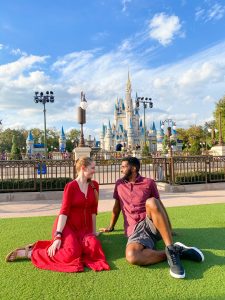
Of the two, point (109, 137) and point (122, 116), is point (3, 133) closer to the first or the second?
point (109, 137)

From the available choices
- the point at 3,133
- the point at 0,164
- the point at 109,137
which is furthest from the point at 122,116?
the point at 0,164

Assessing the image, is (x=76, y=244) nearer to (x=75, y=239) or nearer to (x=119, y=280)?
(x=75, y=239)

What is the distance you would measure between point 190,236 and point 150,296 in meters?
2.11

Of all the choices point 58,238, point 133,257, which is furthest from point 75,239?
point 133,257

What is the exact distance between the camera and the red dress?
10.9ft

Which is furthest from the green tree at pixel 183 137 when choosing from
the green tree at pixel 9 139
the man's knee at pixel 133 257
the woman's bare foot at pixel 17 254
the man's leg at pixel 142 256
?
the woman's bare foot at pixel 17 254

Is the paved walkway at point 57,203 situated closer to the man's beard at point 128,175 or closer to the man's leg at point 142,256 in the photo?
the man's beard at point 128,175

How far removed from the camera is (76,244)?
11.4ft

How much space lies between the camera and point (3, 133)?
242 ft

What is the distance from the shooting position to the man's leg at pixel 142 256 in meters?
3.34

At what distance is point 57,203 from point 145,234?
513 cm

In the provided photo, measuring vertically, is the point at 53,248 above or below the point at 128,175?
below

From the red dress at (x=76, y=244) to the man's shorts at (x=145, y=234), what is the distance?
0.44 metres

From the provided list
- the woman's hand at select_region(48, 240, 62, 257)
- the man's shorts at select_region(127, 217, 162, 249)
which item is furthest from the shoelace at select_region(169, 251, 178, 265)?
the woman's hand at select_region(48, 240, 62, 257)
